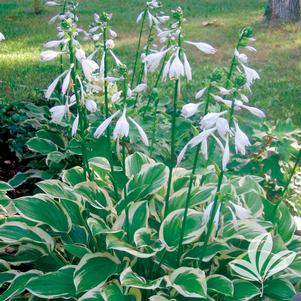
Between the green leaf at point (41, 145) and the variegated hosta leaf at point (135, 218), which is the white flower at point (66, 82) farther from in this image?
the green leaf at point (41, 145)

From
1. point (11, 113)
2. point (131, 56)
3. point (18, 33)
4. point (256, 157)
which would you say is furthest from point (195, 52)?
point (256, 157)

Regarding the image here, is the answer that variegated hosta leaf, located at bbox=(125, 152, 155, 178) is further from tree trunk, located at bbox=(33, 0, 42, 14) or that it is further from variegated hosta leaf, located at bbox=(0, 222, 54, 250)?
tree trunk, located at bbox=(33, 0, 42, 14)

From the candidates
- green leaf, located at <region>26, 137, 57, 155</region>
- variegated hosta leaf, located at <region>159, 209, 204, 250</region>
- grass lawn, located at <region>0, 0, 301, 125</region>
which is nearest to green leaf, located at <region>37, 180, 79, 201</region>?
variegated hosta leaf, located at <region>159, 209, 204, 250</region>

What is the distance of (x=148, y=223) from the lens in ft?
9.92

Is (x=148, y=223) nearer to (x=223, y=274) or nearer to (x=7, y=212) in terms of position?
(x=223, y=274)

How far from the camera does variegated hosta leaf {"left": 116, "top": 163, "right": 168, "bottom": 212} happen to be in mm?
2982

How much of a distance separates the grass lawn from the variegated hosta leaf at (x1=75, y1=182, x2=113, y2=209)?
2.03 m

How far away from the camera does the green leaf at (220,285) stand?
8.23ft

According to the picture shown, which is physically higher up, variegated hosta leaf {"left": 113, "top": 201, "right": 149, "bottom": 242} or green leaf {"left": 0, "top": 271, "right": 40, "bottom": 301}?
variegated hosta leaf {"left": 113, "top": 201, "right": 149, "bottom": 242}

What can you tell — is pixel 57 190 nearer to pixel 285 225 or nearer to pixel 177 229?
pixel 177 229

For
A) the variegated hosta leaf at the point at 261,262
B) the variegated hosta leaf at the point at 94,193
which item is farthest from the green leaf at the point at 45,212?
the variegated hosta leaf at the point at 261,262

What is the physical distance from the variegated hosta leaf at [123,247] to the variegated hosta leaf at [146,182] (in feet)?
1.23

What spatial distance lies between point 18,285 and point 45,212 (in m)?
0.40

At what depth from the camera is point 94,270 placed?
2.62 meters
